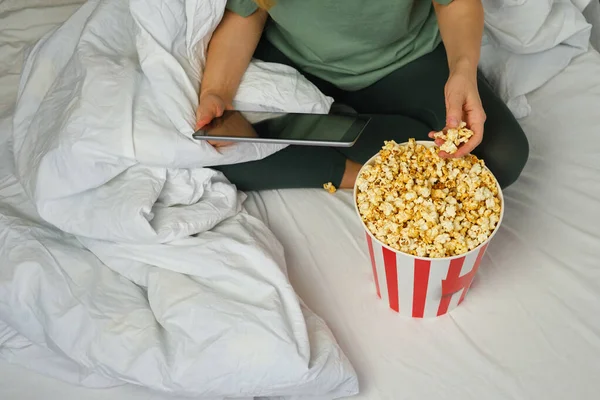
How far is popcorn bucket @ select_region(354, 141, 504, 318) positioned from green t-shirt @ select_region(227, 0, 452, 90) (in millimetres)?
222

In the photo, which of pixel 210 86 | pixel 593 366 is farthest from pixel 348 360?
pixel 210 86

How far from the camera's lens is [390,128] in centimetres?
105

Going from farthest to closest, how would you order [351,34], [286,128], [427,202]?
[351,34] → [286,128] → [427,202]

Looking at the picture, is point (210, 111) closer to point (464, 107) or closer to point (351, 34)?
point (351, 34)

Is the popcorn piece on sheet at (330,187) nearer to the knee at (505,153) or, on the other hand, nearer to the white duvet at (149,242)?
the white duvet at (149,242)

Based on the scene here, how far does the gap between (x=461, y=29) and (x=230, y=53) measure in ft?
1.17

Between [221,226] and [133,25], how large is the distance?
38 cm

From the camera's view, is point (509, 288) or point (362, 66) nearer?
point (509, 288)

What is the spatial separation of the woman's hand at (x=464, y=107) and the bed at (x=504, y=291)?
228mm

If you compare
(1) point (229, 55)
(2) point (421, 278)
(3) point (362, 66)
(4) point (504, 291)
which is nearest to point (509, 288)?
(4) point (504, 291)

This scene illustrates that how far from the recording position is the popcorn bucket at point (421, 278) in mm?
805

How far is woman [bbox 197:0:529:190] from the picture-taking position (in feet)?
3.20

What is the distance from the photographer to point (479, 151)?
998 mm

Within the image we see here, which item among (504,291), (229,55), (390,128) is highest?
(229,55)
